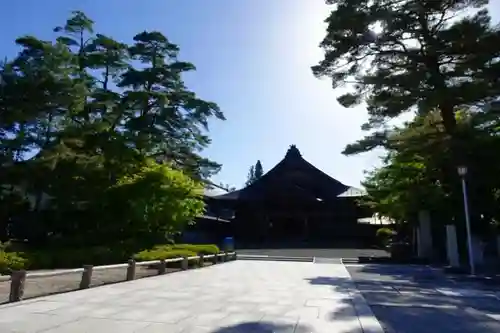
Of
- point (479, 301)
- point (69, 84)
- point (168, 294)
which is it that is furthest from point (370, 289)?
point (69, 84)

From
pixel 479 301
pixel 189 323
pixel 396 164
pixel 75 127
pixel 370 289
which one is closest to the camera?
pixel 189 323

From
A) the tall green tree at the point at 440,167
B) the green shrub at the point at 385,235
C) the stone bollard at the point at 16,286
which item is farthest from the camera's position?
the green shrub at the point at 385,235


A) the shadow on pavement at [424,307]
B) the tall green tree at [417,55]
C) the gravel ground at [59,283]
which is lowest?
the shadow on pavement at [424,307]

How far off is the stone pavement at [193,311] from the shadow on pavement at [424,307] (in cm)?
28

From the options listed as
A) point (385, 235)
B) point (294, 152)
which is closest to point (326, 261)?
point (385, 235)

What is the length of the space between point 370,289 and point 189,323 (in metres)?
5.53

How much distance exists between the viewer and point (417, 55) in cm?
1517

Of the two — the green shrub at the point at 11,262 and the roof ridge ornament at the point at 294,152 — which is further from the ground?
the roof ridge ornament at the point at 294,152

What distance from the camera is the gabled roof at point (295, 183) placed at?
1324 inches

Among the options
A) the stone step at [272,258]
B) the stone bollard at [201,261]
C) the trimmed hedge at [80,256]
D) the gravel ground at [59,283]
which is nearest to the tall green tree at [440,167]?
the stone step at [272,258]

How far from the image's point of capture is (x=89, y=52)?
2247 centimetres

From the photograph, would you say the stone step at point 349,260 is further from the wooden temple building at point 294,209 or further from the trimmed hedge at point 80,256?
the wooden temple building at point 294,209

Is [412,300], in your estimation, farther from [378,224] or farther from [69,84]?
[378,224]

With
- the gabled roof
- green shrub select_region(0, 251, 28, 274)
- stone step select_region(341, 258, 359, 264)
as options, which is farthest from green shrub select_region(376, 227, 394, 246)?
green shrub select_region(0, 251, 28, 274)
